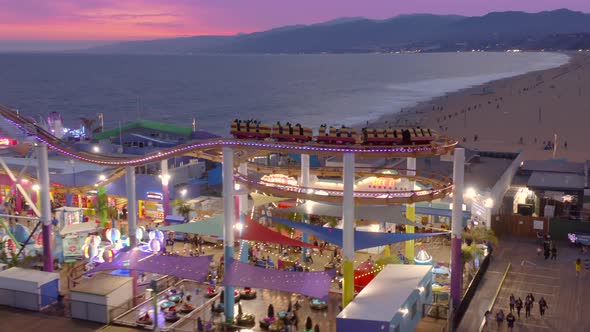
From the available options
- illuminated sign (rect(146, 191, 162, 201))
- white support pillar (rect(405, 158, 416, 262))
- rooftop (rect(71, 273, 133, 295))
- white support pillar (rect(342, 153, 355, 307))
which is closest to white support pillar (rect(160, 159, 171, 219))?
illuminated sign (rect(146, 191, 162, 201))

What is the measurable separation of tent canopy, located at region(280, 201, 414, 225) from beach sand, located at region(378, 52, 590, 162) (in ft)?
119

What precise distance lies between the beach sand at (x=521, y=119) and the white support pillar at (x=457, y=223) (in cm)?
3845

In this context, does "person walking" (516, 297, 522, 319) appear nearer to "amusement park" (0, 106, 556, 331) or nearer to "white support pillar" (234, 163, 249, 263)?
"amusement park" (0, 106, 556, 331)

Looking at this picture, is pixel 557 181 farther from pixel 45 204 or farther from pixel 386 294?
pixel 45 204

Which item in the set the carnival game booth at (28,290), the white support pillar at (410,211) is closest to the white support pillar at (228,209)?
the carnival game booth at (28,290)

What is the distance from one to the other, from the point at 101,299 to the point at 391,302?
10.4m

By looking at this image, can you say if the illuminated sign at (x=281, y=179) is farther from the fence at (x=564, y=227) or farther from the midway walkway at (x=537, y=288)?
the fence at (x=564, y=227)

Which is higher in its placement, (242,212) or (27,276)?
(242,212)

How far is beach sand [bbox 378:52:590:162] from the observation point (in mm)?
65875

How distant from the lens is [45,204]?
26266 millimetres

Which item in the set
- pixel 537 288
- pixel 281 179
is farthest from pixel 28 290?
pixel 537 288

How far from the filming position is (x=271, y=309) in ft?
73.9

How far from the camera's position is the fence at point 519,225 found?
33.2m

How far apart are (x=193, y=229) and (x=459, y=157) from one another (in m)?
11.0
